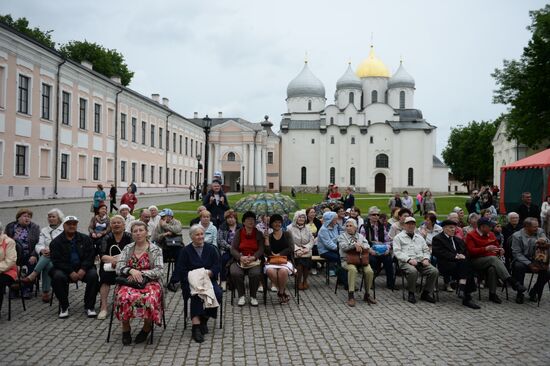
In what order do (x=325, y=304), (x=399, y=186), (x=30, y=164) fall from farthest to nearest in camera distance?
(x=399, y=186), (x=30, y=164), (x=325, y=304)

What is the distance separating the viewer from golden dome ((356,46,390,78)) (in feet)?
269

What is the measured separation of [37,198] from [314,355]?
90.9 feet

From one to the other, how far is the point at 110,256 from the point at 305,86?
76554 millimetres

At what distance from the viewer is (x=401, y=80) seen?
8038 cm

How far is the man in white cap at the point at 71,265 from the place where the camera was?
7363 mm

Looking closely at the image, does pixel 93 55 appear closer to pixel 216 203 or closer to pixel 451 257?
pixel 216 203

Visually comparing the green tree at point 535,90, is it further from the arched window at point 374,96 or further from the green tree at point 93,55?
the arched window at point 374,96

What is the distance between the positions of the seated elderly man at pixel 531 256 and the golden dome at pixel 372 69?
75.6m

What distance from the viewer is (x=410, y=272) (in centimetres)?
880

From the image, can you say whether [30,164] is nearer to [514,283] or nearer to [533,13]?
[514,283]

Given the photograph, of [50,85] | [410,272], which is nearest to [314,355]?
[410,272]

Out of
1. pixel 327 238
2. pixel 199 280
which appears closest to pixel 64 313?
pixel 199 280

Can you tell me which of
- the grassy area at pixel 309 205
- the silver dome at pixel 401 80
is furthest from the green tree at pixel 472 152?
the grassy area at pixel 309 205

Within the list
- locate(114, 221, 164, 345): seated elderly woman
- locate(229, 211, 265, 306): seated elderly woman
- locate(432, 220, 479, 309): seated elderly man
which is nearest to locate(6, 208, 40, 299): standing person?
locate(114, 221, 164, 345): seated elderly woman
